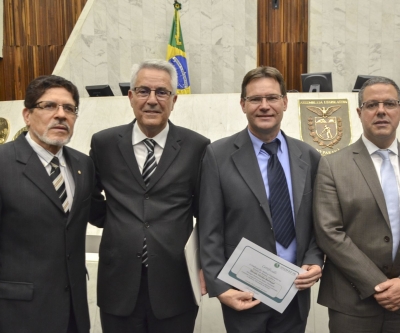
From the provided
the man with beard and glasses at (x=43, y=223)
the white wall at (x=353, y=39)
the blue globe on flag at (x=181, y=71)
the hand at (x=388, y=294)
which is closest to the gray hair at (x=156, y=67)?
the man with beard and glasses at (x=43, y=223)

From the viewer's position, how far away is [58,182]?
198 centimetres

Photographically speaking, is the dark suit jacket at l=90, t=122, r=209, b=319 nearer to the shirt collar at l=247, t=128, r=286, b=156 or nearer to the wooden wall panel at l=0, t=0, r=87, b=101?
the shirt collar at l=247, t=128, r=286, b=156

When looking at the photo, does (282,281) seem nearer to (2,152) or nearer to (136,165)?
(136,165)

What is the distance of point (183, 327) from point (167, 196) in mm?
615

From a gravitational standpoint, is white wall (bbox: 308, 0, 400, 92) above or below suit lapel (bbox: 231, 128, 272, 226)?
above

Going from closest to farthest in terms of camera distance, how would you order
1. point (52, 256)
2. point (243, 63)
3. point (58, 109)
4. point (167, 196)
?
point (52, 256), point (58, 109), point (167, 196), point (243, 63)

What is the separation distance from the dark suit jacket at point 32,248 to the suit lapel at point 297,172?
0.93 metres

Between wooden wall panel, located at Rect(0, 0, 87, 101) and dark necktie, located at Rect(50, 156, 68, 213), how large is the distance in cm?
830

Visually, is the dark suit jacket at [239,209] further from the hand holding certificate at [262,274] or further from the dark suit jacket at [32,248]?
the dark suit jacket at [32,248]

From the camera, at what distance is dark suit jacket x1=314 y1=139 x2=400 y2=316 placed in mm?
1977

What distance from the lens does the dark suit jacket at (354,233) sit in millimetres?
1977

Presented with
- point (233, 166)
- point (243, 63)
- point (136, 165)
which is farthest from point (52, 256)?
point (243, 63)

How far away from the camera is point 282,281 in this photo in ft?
6.40

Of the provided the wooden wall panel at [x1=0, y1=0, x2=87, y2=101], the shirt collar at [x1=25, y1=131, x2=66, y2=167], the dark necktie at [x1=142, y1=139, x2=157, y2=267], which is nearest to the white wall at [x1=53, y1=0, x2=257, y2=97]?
the wooden wall panel at [x1=0, y1=0, x2=87, y2=101]
